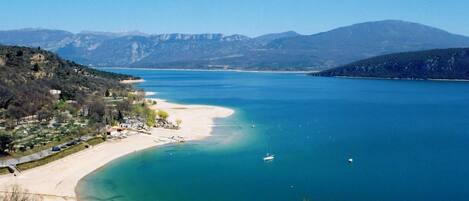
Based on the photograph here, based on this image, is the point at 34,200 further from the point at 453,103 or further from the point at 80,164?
the point at 453,103

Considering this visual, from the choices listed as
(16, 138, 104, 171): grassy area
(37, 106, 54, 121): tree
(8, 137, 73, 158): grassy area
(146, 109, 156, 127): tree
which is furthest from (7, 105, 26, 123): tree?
(146, 109, 156, 127): tree

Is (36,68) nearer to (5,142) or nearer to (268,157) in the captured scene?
(5,142)

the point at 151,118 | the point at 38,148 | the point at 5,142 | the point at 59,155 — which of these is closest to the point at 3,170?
the point at 5,142

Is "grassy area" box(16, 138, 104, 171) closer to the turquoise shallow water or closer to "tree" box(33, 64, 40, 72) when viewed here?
the turquoise shallow water

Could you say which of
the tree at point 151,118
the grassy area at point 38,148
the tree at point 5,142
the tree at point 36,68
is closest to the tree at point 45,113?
the grassy area at point 38,148

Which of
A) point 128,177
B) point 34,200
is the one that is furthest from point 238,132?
point 34,200

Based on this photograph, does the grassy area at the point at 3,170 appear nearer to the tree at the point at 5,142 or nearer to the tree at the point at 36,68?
the tree at the point at 5,142
